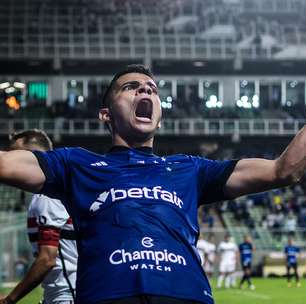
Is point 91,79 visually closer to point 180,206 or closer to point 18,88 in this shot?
point 18,88

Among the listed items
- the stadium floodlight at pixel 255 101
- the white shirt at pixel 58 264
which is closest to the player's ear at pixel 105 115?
the white shirt at pixel 58 264

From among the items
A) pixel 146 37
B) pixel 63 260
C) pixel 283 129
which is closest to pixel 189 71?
pixel 146 37

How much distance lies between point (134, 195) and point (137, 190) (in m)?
0.03

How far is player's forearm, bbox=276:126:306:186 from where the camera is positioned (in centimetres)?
311

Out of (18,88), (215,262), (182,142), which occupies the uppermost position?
(18,88)

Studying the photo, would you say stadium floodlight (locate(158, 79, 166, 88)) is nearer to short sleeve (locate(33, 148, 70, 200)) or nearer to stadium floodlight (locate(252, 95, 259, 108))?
stadium floodlight (locate(252, 95, 259, 108))

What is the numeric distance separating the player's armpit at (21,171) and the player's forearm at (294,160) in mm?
Result: 866

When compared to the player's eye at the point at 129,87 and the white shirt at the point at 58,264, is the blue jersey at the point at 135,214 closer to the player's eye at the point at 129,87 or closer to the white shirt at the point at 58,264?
the player's eye at the point at 129,87

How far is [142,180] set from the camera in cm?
312

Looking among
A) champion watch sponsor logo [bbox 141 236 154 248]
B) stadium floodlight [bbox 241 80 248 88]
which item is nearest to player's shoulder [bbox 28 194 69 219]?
champion watch sponsor logo [bbox 141 236 154 248]

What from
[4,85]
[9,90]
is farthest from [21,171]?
[4,85]

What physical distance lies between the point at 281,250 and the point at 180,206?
29.3m

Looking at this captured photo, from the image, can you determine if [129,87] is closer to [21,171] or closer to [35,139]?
[21,171]

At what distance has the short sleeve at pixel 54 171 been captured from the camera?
3.16 metres
